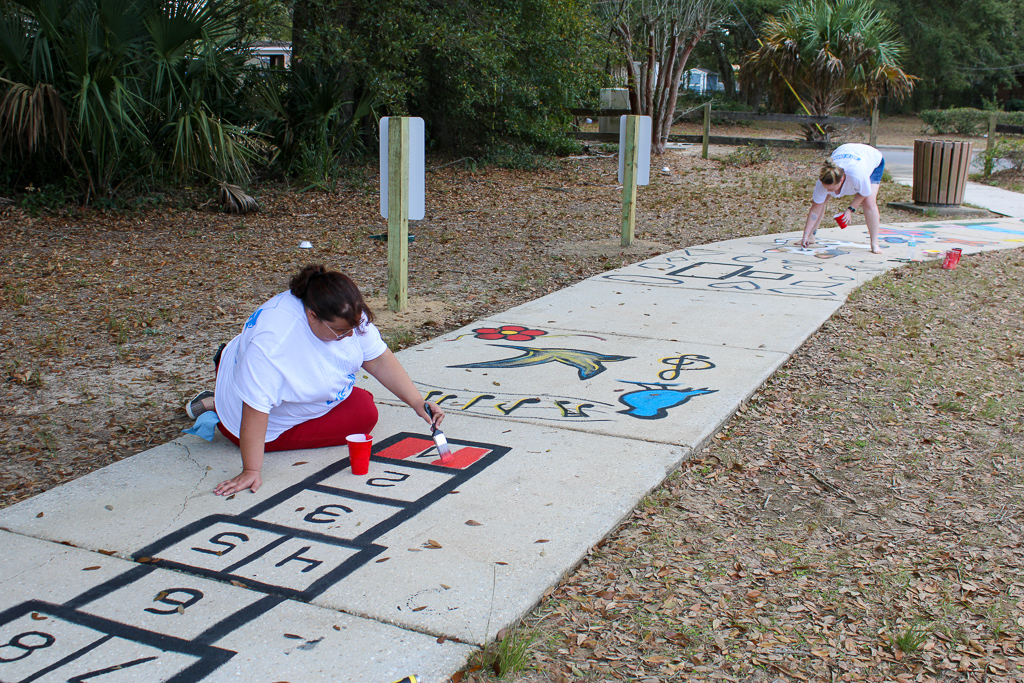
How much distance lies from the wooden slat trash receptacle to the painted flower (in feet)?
26.8

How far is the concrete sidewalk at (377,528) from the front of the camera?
7.74ft

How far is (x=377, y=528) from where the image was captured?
3.04 metres

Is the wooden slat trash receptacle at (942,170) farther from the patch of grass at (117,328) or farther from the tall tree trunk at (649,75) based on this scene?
the patch of grass at (117,328)

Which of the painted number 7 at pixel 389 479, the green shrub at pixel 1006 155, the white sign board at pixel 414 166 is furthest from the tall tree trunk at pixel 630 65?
the painted number 7 at pixel 389 479

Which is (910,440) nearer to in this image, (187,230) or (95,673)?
(95,673)

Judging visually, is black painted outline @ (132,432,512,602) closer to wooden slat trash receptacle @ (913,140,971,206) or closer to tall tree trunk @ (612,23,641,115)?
wooden slat trash receptacle @ (913,140,971,206)

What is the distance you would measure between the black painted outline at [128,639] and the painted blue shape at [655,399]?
2312 mm

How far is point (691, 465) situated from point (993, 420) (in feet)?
5.53

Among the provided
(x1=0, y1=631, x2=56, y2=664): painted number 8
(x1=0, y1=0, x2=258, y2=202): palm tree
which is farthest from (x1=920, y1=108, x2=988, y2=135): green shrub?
(x1=0, y1=631, x2=56, y2=664): painted number 8

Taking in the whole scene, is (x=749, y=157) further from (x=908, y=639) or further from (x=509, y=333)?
(x=908, y=639)

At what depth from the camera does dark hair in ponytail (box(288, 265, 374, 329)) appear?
312 centimetres

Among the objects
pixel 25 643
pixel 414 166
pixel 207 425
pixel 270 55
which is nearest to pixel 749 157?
pixel 270 55

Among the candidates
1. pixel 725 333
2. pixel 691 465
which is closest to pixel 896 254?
pixel 725 333

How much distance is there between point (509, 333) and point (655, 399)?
1.49 meters
